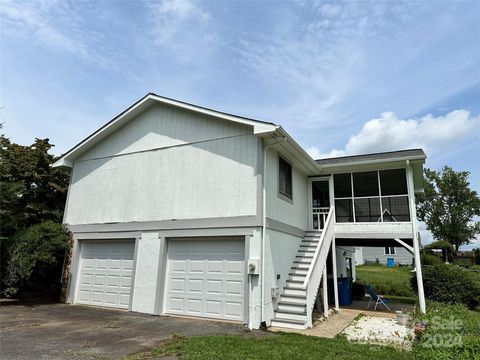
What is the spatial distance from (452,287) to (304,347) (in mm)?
8786

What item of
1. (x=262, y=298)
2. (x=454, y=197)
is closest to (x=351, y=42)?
(x=262, y=298)

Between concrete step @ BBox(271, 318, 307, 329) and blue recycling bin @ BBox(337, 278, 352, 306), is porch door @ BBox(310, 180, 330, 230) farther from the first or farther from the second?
concrete step @ BBox(271, 318, 307, 329)

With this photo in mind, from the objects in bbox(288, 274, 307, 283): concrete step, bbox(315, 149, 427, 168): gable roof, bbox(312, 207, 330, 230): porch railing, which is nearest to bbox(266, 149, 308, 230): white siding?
bbox(312, 207, 330, 230): porch railing

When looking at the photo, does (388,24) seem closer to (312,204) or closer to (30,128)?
(312,204)

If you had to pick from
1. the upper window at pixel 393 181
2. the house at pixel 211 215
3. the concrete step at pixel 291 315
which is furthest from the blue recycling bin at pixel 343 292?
the concrete step at pixel 291 315

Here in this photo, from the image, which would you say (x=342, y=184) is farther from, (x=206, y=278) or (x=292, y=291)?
(x=206, y=278)

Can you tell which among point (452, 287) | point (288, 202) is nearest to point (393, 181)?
point (452, 287)

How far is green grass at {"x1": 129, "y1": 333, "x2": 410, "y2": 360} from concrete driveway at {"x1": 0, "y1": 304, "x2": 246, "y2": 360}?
0.64 m

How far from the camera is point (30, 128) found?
577 inches

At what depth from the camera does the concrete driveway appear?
5.89 m

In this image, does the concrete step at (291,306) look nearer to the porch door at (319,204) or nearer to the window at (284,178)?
the window at (284,178)

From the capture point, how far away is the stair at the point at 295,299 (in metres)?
8.38
